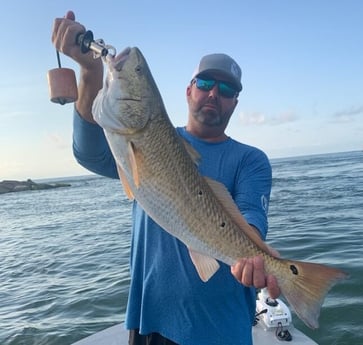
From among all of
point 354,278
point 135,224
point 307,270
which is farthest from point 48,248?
point 307,270

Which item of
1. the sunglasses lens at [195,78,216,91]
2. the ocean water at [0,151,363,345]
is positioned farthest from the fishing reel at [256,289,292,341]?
the sunglasses lens at [195,78,216,91]

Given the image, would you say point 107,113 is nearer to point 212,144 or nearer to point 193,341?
point 212,144

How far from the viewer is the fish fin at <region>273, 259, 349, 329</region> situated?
254 cm

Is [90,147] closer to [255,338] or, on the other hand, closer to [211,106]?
[211,106]

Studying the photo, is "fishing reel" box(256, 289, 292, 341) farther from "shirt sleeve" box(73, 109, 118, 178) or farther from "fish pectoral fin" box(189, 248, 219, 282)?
"shirt sleeve" box(73, 109, 118, 178)

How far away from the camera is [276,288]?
2.62 metres

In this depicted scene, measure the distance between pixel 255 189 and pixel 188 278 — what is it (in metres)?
0.80

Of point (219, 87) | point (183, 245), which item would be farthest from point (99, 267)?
point (219, 87)

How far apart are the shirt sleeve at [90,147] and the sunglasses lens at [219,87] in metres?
0.90

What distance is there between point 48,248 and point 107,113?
15372mm

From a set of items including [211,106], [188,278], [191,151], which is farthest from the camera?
[211,106]

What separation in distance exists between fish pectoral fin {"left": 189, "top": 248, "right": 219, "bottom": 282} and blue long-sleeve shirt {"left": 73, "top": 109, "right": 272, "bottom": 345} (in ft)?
0.89

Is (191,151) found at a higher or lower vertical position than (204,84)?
lower

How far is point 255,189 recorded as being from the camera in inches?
124
